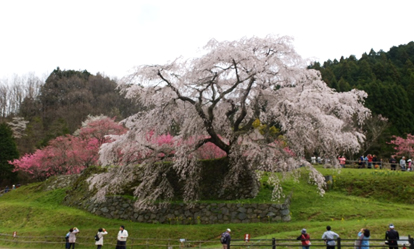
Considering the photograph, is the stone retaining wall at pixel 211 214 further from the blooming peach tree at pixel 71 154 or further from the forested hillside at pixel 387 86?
the forested hillside at pixel 387 86

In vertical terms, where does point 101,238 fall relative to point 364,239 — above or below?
below

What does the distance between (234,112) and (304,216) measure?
6.36 meters

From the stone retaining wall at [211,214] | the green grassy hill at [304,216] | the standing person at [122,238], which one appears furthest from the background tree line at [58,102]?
the standing person at [122,238]

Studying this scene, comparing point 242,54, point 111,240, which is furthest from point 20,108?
point 242,54

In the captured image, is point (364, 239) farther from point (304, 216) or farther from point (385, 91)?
point (385, 91)

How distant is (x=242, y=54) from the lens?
14.7m

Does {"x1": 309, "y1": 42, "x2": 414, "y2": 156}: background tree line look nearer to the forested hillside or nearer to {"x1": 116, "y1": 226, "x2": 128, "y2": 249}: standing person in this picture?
the forested hillside

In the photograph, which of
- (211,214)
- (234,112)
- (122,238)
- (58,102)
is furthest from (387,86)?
(58,102)

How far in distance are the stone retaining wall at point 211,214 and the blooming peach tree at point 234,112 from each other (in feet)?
2.59

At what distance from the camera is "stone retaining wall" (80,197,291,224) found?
52.5 feet

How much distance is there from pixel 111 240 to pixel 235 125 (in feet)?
27.6

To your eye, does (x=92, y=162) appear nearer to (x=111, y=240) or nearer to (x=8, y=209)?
(x=8, y=209)

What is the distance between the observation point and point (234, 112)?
1803 cm

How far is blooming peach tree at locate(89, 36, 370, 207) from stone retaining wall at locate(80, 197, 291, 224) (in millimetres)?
790
